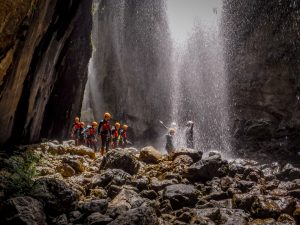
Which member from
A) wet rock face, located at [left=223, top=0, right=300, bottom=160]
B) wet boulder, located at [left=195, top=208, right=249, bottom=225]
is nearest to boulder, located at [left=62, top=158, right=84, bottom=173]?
wet boulder, located at [left=195, top=208, right=249, bottom=225]

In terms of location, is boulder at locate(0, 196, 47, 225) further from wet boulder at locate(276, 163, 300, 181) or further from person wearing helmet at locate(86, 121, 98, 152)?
person wearing helmet at locate(86, 121, 98, 152)

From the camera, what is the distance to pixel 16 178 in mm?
6723

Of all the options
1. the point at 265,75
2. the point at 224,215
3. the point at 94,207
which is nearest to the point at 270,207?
the point at 224,215

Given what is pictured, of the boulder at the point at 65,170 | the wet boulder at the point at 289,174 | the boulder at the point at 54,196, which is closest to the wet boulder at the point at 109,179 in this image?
the boulder at the point at 65,170

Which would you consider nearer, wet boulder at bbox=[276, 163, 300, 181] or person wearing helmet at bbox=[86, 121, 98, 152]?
wet boulder at bbox=[276, 163, 300, 181]

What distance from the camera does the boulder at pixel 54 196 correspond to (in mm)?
6027

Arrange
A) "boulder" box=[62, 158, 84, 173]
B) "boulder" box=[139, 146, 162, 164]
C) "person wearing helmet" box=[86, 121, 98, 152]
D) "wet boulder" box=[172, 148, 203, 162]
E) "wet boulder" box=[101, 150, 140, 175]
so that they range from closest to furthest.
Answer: "boulder" box=[62, 158, 84, 173] < "wet boulder" box=[101, 150, 140, 175] < "wet boulder" box=[172, 148, 203, 162] < "boulder" box=[139, 146, 162, 164] < "person wearing helmet" box=[86, 121, 98, 152]

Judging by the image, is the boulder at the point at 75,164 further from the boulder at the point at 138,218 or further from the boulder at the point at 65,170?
the boulder at the point at 138,218

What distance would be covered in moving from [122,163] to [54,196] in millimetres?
3980

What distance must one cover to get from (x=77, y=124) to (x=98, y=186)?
34.0 feet

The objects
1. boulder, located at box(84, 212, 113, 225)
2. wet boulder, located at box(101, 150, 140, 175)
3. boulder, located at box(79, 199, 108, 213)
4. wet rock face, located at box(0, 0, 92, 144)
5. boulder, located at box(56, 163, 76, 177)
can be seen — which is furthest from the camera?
Answer: wet boulder, located at box(101, 150, 140, 175)

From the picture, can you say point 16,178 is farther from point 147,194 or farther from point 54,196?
point 147,194

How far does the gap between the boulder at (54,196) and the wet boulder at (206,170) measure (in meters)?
3.97

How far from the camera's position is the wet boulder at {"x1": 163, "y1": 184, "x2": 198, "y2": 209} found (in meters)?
7.48
